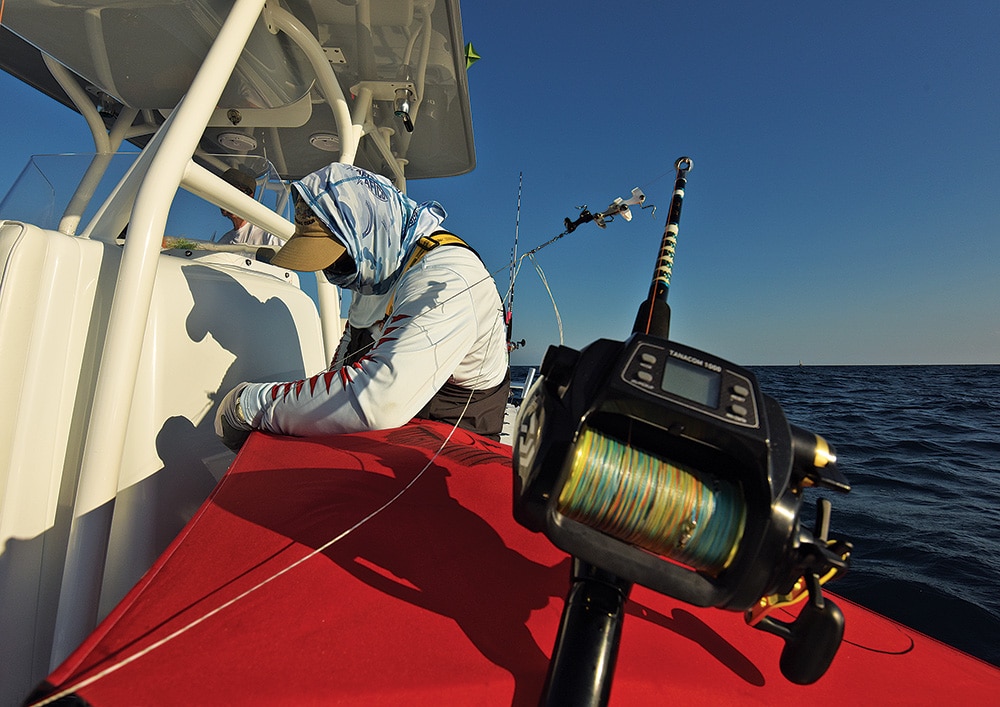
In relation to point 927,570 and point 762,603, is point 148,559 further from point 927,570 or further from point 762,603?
point 927,570

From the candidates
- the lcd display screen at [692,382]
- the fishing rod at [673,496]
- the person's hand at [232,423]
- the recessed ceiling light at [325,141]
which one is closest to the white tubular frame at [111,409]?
the person's hand at [232,423]

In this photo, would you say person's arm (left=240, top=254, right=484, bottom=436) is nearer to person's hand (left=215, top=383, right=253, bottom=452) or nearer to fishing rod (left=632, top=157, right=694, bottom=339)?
person's hand (left=215, top=383, right=253, bottom=452)

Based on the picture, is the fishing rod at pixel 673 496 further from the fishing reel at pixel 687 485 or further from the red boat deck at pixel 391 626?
the red boat deck at pixel 391 626

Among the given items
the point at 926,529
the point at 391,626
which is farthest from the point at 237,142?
the point at 926,529

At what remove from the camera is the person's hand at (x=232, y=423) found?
1319 millimetres

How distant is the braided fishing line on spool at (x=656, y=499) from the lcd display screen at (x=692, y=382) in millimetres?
84

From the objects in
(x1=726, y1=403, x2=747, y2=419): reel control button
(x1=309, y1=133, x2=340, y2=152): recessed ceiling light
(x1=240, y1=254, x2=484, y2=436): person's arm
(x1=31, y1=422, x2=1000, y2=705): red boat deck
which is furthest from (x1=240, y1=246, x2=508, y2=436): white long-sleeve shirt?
(x1=309, y1=133, x2=340, y2=152): recessed ceiling light

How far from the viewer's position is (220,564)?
691 millimetres

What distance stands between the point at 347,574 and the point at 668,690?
469mm

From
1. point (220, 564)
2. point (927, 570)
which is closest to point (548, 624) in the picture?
point (220, 564)

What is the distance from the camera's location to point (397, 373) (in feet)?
3.84

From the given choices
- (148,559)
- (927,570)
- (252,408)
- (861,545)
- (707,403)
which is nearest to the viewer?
(707,403)

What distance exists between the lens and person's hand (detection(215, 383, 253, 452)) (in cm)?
132

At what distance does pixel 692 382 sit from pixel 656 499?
136mm
